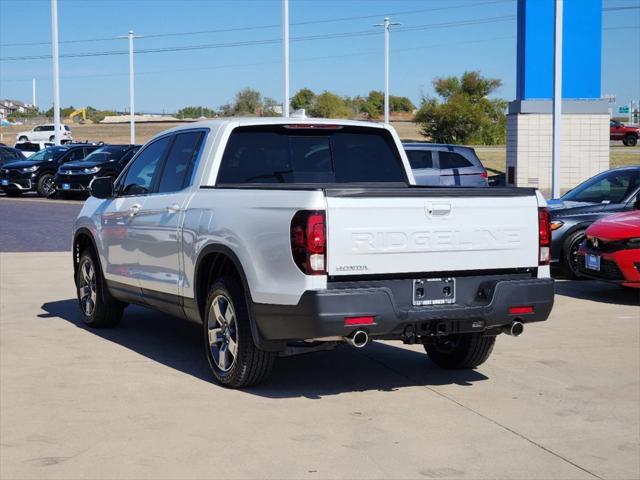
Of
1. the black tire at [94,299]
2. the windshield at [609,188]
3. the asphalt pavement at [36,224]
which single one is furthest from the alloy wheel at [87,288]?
the asphalt pavement at [36,224]

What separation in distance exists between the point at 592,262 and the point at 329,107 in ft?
236

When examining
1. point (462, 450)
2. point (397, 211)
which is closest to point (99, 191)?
point (397, 211)

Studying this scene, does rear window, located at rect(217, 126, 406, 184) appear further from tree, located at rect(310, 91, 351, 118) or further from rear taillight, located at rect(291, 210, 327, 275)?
tree, located at rect(310, 91, 351, 118)

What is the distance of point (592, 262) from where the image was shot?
12.0 m

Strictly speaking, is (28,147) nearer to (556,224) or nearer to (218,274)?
(556,224)

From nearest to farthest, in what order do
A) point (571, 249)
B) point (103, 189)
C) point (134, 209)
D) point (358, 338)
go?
point (358, 338) → point (134, 209) → point (103, 189) → point (571, 249)

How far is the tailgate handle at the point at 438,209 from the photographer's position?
6793mm

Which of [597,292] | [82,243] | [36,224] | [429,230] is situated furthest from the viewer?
[36,224]

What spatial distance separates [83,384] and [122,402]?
2.22ft

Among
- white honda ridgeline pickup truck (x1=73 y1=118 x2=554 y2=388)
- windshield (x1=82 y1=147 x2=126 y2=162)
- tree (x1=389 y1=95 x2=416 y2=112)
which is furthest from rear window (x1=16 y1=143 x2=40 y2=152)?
tree (x1=389 y1=95 x2=416 y2=112)

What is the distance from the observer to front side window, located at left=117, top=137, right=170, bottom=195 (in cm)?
892

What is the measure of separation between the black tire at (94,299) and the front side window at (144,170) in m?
0.88

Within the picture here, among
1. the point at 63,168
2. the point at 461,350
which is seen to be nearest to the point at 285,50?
the point at 63,168

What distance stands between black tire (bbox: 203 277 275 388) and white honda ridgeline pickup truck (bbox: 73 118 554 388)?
11 millimetres
